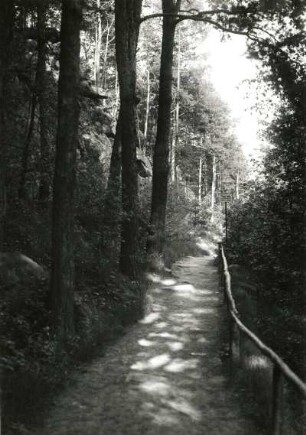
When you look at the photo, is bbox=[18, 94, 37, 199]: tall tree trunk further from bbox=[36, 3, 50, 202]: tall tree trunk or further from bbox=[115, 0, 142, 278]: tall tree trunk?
bbox=[115, 0, 142, 278]: tall tree trunk

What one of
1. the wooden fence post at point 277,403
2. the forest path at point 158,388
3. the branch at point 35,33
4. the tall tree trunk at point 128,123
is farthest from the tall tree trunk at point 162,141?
Answer: the wooden fence post at point 277,403

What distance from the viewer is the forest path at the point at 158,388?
20.1 ft

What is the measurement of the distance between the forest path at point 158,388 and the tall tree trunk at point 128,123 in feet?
6.42

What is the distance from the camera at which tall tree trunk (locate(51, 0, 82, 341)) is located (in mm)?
8523

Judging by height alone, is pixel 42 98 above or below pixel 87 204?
above

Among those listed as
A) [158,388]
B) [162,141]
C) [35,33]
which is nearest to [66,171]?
[158,388]

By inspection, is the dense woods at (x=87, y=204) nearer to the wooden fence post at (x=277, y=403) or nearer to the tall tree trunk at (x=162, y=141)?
the tall tree trunk at (x=162, y=141)

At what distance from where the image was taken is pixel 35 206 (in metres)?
13.9

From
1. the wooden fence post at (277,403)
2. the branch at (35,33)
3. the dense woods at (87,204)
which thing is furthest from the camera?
the branch at (35,33)

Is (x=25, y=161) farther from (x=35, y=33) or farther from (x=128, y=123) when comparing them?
(x=35, y=33)

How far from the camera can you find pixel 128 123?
13.0m

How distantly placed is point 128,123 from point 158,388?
750 centimetres

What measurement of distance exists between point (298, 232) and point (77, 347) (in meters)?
6.94

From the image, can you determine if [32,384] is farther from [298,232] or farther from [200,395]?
[298,232]
